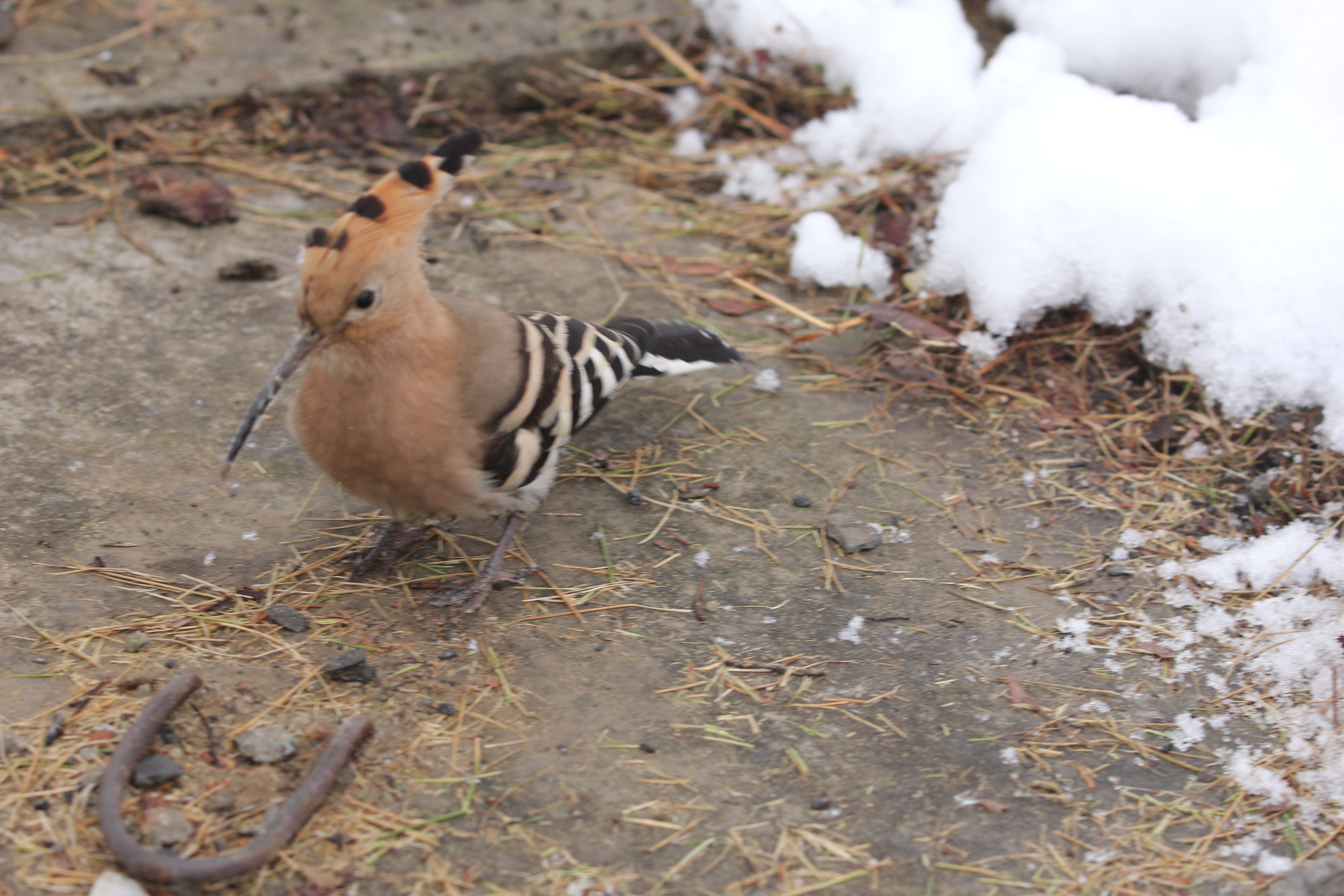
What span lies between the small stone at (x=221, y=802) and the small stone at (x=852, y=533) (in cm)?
175

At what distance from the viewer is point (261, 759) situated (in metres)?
2.31

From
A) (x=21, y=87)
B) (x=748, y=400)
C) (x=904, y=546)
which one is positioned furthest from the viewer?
(x=21, y=87)

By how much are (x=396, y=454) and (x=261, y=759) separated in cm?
79

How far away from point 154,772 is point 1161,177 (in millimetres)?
3703

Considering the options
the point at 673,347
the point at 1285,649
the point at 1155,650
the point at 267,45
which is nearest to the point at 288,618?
the point at 673,347

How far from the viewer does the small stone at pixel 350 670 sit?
2568 mm

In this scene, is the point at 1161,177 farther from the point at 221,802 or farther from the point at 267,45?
the point at 267,45

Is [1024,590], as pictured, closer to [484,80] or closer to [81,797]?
[81,797]

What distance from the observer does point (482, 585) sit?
294cm

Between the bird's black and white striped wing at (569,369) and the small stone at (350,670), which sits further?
the bird's black and white striped wing at (569,369)

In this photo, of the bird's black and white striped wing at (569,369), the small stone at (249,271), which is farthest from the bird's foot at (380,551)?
the small stone at (249,271)

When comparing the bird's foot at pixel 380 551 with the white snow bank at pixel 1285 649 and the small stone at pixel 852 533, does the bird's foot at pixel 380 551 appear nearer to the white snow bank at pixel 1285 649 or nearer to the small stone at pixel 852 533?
the small stone at pixel 852 533

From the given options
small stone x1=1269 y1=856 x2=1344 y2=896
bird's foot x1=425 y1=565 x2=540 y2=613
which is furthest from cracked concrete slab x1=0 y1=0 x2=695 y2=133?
small stone x1=1269 y1=856 x2=1344 y2=896

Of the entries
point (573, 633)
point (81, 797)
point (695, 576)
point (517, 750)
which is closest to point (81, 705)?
point (81, 797)
